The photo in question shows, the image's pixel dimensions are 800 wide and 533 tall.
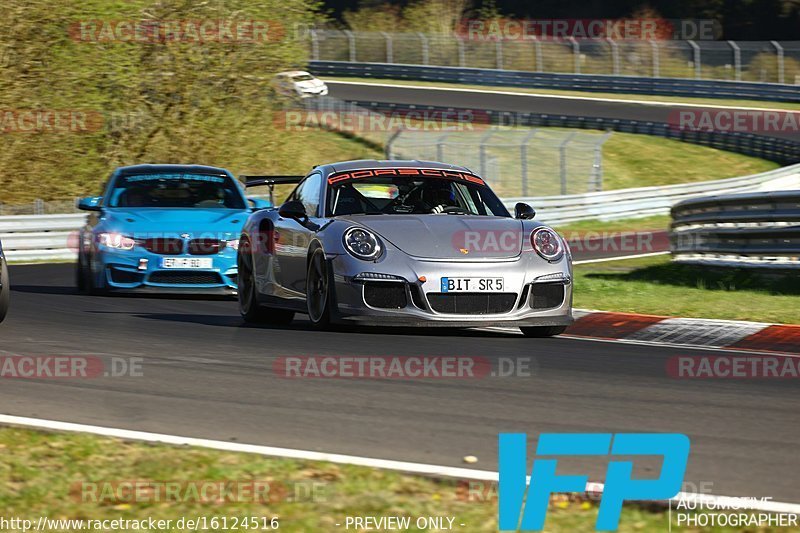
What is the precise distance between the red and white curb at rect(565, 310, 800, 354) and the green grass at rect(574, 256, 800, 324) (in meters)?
0.43

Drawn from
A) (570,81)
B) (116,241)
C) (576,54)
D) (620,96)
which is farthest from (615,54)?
(116,241)

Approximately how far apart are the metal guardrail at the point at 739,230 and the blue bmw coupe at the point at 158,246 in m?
4.80

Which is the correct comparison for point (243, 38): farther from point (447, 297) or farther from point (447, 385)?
point (447, 385)

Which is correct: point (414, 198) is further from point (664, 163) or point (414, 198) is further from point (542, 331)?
point (664, 163)

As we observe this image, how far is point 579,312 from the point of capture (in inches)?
455

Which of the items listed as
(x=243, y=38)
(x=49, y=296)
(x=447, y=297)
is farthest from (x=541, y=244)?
(x=243, y=38)

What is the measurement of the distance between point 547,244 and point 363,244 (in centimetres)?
131

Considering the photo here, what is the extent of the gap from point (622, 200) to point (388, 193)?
18.2 m

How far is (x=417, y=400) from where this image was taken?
6.89 meters

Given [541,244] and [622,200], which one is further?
[622,200]

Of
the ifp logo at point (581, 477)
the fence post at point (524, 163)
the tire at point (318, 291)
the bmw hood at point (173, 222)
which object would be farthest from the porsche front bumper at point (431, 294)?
the fence post at point (524, 163)

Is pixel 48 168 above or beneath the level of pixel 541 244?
beneath

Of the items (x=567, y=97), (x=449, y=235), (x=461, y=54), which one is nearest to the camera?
(x=449, y=235)

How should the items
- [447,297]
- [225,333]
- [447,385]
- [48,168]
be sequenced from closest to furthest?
[447,385] → [447,297] → [225,333] → [48,168]
